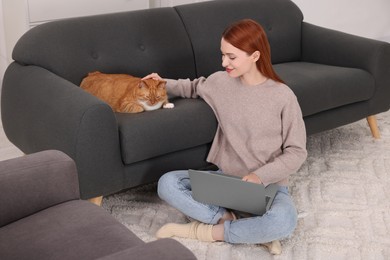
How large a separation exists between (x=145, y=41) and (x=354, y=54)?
1.12m

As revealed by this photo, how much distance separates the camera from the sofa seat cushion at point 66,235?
171 cm

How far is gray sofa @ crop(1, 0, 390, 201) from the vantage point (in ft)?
8.26

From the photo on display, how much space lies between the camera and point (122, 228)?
1.82 metres

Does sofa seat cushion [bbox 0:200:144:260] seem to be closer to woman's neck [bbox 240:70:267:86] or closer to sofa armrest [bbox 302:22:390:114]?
woman's neck [bbox 240:70:267:86]

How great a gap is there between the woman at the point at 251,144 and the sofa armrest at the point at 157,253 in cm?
96

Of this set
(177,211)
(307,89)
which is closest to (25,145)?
(177,211)

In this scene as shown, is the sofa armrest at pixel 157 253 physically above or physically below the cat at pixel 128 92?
above

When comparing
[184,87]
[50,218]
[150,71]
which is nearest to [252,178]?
[184,87]

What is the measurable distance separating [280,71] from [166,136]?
0.96 meters

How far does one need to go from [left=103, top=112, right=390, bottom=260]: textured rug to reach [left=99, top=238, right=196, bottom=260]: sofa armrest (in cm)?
94

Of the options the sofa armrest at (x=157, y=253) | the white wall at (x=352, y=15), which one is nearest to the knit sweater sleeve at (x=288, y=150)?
the sofa armrest at (x=157, y=253)

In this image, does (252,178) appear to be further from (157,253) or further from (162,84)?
(157,253)

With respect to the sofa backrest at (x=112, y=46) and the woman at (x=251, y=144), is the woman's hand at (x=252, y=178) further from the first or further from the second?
the sofa backrest at (x=112, y=46)

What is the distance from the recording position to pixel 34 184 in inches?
75.9
